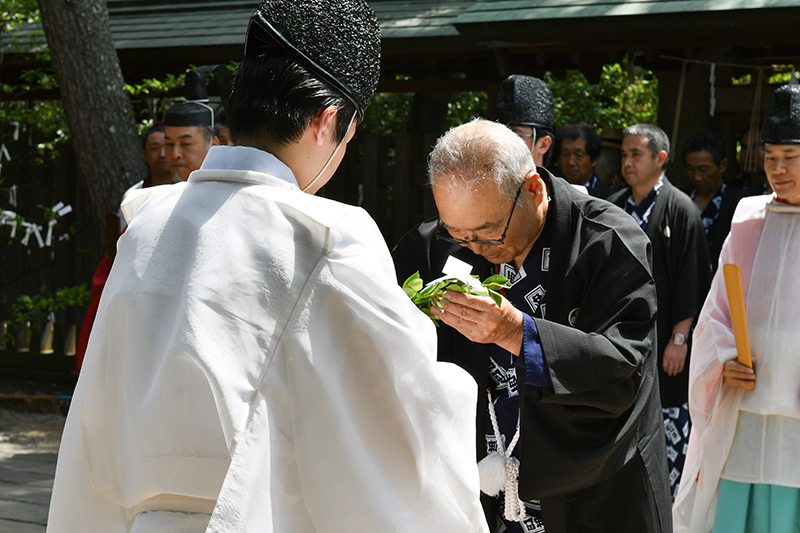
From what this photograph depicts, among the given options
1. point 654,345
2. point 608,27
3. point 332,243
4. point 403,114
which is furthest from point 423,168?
point 403,114

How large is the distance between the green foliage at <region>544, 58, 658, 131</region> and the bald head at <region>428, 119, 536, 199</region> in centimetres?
1011

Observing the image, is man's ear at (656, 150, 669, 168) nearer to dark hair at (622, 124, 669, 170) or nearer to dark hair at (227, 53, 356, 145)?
dark hair at (622, 124, 669, 170)

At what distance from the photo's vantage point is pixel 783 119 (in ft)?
12.5

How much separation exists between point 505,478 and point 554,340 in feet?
1.86

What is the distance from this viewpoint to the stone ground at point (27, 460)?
16.8 feet

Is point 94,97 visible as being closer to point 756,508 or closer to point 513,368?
point 513,368

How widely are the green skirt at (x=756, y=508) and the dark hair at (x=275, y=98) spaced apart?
292 centimetres

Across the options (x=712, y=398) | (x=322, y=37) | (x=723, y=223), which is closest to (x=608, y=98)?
(x=723, y=223)

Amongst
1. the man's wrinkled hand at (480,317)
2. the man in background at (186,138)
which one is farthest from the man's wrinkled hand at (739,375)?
the man in background at (186,138)

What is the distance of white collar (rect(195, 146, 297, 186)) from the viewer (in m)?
1.58

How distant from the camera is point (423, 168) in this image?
6941mm

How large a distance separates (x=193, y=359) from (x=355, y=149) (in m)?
6.11

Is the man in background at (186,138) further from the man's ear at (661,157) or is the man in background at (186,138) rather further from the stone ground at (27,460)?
the man's ear at (661,157)

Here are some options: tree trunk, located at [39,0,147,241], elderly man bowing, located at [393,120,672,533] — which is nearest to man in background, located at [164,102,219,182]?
tree trunk, located at [39,0,147,241]
